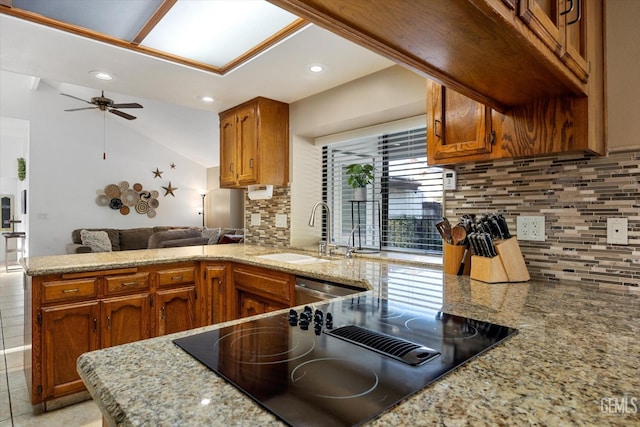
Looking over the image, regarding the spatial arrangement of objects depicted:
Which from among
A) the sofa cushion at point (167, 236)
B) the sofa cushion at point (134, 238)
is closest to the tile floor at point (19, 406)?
the sofa cushion at point (167, 236)

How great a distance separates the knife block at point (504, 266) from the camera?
1612 mm

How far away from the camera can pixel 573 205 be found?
5.21 feet

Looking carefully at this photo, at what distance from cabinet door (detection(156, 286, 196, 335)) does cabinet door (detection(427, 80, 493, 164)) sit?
1.99m

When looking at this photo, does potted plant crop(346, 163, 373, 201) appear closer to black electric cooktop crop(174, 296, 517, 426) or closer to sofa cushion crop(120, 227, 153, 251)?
black electric cooktop crop(174, 296, 517, 426)

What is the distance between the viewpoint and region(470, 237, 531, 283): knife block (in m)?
1.61

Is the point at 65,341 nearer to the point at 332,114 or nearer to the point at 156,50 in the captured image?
the point at 156,50

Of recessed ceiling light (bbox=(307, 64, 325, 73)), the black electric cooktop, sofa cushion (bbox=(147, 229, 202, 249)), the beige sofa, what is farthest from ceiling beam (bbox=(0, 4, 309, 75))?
sofa cushion (bbox=(147, 229, 202, 249))

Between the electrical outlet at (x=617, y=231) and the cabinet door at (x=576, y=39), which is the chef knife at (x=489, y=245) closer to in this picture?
the electrical outlet at (x=617, y=231)

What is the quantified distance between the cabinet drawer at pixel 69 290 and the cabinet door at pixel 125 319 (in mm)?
118

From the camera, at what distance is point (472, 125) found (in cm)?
164

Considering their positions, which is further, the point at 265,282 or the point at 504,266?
the point at 265,282

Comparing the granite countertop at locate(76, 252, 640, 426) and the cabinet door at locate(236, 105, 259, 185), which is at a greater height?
the cabinet door at locate(236, 105, 259, 185)

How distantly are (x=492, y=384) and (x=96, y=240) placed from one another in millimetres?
7175

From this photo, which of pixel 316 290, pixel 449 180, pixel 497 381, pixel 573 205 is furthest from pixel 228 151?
pixel 497 381
